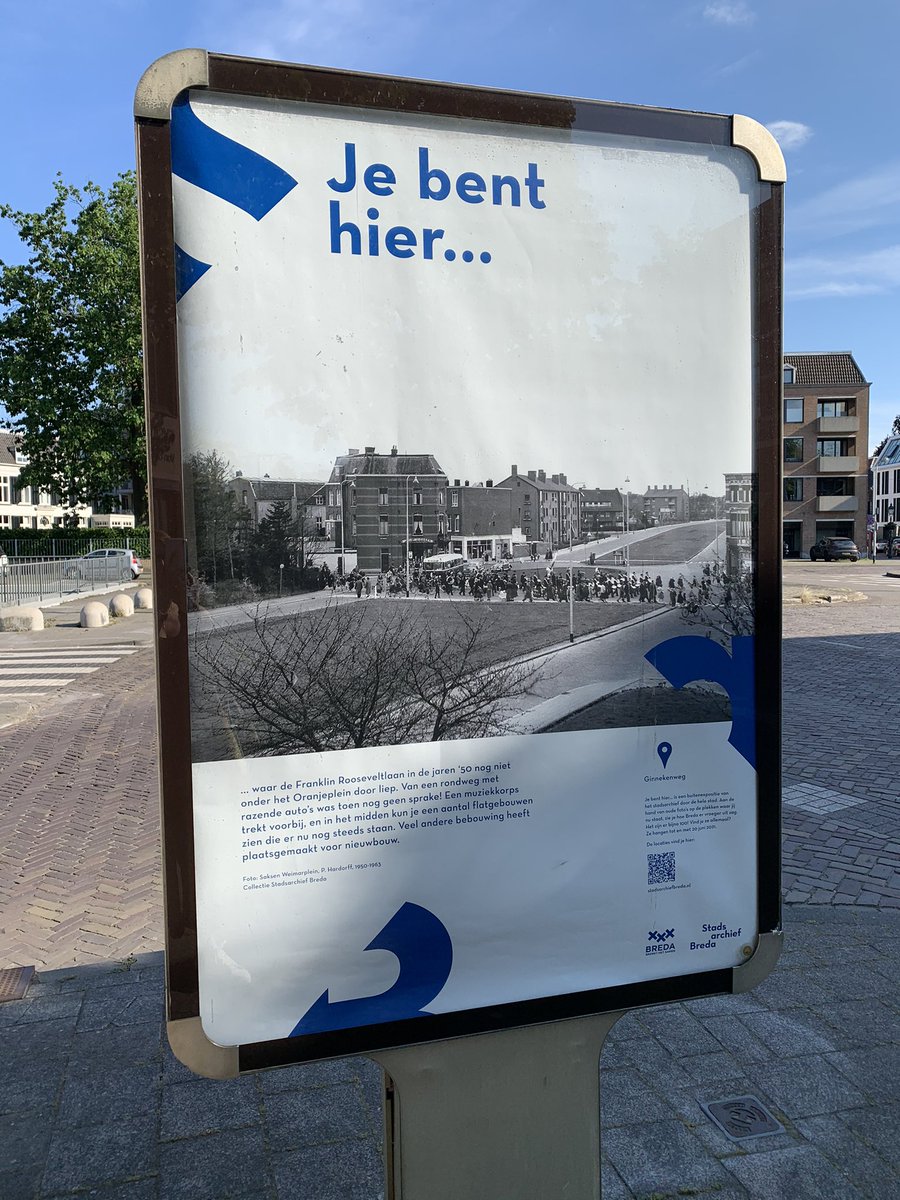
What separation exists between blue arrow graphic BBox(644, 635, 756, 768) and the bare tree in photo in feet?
1.17

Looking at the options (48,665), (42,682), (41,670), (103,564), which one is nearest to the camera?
(42,682)

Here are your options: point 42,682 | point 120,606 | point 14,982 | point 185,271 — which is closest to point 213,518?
point 185,271

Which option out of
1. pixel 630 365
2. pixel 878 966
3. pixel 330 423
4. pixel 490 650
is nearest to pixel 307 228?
pixel 330 423

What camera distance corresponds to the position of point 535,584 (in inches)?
80.7

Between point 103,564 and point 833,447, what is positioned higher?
point 833,447

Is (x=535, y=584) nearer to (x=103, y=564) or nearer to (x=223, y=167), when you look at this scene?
(x=223, y=167)

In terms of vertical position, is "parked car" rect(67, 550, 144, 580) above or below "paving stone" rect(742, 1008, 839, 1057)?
above

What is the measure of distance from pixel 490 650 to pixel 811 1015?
268cm

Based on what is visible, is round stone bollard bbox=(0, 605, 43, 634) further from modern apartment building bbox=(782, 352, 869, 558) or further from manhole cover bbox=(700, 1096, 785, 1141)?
modern apartment building bbox=(782, 352, 869, 558)

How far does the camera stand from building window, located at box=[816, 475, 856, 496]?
209ft

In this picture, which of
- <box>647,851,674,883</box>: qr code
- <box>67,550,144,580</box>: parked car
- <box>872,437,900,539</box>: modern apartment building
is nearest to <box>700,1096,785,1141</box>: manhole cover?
<box>647,851,674,883</box>: qr code

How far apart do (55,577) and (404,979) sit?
28.0 m

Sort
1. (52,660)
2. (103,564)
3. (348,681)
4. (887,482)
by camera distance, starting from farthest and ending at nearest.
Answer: (887,482), (103,564), (52,660), (348,681)

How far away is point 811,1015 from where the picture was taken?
368cm
